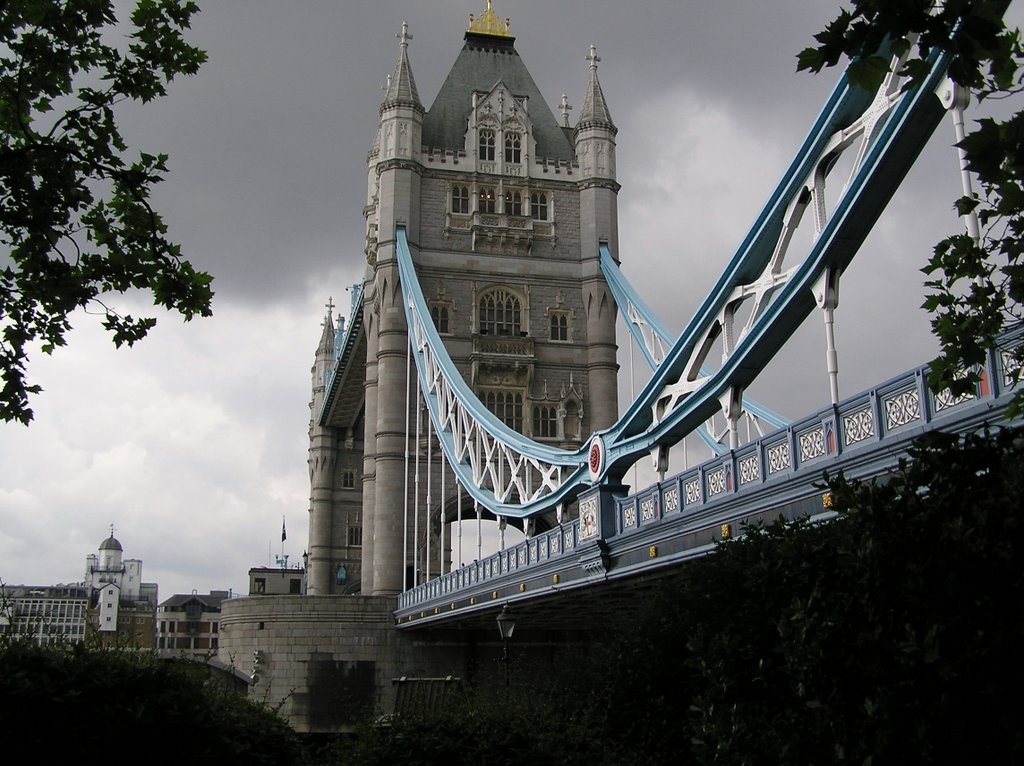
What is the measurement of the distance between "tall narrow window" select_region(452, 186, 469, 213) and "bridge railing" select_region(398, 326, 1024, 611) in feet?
94.3

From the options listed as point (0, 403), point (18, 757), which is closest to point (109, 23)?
point (0, 403)

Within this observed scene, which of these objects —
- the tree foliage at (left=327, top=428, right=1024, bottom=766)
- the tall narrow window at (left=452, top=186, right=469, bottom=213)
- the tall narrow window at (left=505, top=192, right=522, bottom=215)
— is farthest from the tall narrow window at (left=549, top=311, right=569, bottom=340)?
the tree foliage at (left=327, top=428, right=1024, bottom=766)

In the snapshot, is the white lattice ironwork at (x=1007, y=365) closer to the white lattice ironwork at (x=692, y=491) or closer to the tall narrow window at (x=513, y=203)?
the white lattice ironwork at (x=692, y=491)

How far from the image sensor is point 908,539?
7434 millimetres

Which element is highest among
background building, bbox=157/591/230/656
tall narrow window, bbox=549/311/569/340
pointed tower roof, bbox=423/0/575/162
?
pointed tower roof, bbox=423/0/575/162

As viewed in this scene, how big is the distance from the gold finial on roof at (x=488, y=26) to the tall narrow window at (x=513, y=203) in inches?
377

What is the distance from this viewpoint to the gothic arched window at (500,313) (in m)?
48.6

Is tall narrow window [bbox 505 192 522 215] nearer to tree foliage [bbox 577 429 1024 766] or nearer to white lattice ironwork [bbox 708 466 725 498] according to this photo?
white lattice ironwork [bbox 708 466 725 498]

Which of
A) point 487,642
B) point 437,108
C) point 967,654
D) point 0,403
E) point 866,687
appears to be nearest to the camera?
point 967,654

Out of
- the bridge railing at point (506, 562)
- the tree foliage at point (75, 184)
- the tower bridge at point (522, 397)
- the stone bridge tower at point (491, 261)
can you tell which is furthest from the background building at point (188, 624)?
the tree foliage at point (75, 184)

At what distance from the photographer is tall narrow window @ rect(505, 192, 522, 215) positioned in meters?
50.2

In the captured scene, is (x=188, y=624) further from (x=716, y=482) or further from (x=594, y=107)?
(x=716, y=482)

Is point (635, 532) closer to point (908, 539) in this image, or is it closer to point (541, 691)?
point (541, 691)

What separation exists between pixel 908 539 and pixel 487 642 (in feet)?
119
